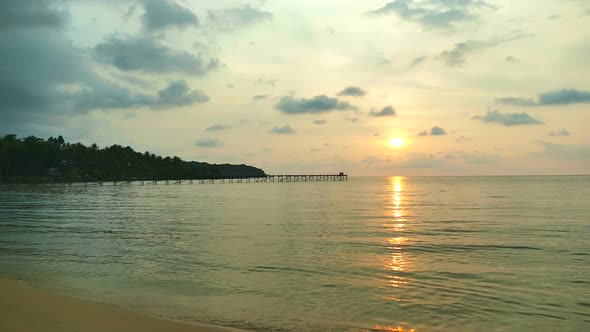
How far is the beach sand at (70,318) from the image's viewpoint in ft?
24.1

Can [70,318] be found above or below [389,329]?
above

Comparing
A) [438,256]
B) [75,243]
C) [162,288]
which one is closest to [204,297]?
[162,288]

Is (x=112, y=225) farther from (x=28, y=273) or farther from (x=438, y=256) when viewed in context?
(x=438, y=256)

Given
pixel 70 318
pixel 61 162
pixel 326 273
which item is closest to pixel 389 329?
pixel 326 273

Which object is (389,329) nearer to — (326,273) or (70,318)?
(326,273)

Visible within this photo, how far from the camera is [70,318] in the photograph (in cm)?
794

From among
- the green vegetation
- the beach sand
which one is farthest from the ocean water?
the green vegetation

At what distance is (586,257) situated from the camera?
1639 cm

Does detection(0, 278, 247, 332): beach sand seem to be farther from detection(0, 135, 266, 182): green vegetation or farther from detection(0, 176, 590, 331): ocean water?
detection(0, 135, 266, 182): green vegetation

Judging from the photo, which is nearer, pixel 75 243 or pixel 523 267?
pixel 523 267

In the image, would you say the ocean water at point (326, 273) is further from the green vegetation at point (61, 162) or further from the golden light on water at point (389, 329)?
the green vegetation at point (61, 162)

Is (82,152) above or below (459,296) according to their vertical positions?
above

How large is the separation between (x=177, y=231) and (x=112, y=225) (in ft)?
20.0

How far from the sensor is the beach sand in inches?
290
